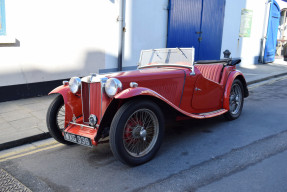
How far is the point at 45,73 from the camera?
671 centimetres

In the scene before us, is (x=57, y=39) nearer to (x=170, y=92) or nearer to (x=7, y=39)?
(x=7, y=39)

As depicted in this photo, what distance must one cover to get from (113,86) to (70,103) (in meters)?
0.83

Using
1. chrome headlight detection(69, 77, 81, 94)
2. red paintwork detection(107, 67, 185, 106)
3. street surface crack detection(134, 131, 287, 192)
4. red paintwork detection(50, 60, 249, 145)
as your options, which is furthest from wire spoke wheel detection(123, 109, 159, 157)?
chrome headlight detection(69, 77, 81, 94)

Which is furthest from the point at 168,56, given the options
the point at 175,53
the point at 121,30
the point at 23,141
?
the point at 121,30

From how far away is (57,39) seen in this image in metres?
6.79

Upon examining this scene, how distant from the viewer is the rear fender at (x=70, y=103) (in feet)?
12.9

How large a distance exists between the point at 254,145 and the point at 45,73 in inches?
190

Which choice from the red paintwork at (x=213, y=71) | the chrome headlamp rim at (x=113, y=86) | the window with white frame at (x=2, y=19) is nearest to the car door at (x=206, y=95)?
the red paintwork at (x=213, y=71)

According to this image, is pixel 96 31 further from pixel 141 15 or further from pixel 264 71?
pixel 264 71

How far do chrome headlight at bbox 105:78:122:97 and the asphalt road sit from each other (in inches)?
35.7

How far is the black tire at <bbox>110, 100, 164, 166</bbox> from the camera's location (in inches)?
130

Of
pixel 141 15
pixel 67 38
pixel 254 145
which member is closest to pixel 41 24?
pixel 67 38

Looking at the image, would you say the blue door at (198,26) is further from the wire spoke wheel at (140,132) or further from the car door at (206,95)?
the wire spoke wheel at (140,132)

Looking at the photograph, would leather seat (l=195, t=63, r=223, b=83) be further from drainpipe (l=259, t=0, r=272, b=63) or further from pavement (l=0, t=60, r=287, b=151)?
drainpipe (l=259, t=0, r=272, b=63)
